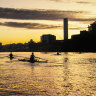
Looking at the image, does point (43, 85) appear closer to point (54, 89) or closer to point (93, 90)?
point (54, 89)

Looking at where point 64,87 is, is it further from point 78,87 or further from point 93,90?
point 93,90

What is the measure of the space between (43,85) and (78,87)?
21.0 feet

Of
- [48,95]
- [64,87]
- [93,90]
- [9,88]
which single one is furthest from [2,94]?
[93,90]

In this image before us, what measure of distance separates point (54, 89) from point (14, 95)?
7388 millimetres

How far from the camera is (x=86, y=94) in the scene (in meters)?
31.9

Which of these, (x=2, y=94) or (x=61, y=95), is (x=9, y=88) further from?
(x=61, y=95)

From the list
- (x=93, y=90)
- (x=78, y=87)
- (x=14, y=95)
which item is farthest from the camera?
(x=78, y=87)

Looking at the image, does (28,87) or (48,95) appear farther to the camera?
(28,87)

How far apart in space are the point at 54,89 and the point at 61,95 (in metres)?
4.18

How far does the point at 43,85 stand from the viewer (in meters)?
38.9

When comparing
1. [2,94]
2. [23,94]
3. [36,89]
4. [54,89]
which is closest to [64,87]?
[54,89]

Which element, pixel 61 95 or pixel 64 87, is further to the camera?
pixel 64 87

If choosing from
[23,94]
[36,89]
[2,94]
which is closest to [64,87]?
[36,89]

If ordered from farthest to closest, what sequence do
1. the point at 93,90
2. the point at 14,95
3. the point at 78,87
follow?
the point at 78,87 < the point at 93,90 < the point at 14,95
